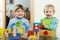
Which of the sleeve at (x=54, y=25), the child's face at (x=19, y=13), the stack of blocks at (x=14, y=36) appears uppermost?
the child's face at (x=19, y=13)

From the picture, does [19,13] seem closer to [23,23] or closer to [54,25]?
[23,23]

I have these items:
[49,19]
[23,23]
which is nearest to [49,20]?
[49,19]

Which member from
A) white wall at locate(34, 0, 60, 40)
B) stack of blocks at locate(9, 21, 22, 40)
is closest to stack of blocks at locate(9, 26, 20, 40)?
stack of blocks at locate(9, 21, 22, 40)

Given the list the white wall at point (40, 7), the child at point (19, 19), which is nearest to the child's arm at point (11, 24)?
the child at point (19, 19)

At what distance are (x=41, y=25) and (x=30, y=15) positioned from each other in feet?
0.24

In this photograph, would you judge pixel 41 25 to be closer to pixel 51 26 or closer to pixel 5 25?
pixel 51 26

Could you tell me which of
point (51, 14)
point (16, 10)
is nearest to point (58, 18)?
point (51, 14)

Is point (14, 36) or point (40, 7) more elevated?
point (40, 7)

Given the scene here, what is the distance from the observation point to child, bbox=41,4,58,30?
0.61 metres

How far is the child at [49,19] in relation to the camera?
609 millimetres

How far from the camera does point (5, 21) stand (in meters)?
0.66

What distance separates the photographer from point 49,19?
0.62 metres

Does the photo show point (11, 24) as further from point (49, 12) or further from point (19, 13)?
point (49, 12)

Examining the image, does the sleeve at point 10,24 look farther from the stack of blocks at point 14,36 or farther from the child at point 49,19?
the child at point 49,19
